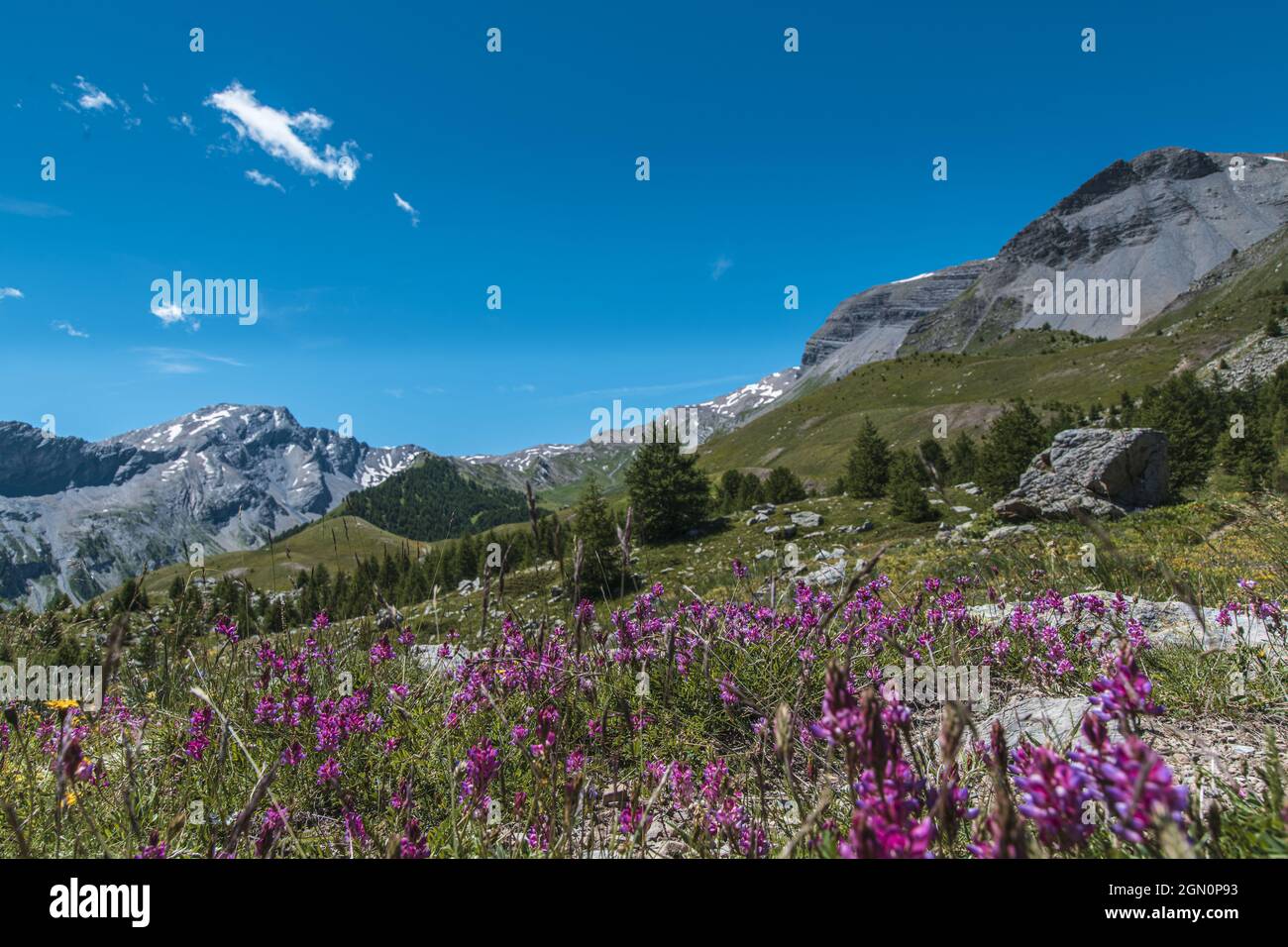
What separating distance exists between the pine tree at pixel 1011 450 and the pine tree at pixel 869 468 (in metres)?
7.62

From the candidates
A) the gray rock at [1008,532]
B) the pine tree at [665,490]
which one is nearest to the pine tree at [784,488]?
the pine tree at [665,490]

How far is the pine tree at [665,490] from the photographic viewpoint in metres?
35.7

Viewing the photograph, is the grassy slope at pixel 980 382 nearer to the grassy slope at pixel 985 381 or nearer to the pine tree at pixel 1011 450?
the grassy slope at pixel 985 381

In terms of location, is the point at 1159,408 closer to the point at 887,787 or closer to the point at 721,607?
the point at 721,607

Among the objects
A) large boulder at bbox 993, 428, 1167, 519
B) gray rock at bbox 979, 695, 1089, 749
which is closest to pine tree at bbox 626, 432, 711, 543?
large boulder at bbox 993, 428, 1167, 519

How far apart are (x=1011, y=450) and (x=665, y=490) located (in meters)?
18.9

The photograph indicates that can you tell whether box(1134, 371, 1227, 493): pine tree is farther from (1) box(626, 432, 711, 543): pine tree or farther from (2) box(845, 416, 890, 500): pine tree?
(1) box(626, 432, 711, 543): pine tree

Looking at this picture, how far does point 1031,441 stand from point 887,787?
34365 millimetres

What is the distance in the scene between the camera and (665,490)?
35812 millimetres

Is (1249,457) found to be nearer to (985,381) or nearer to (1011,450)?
(1011,450)
